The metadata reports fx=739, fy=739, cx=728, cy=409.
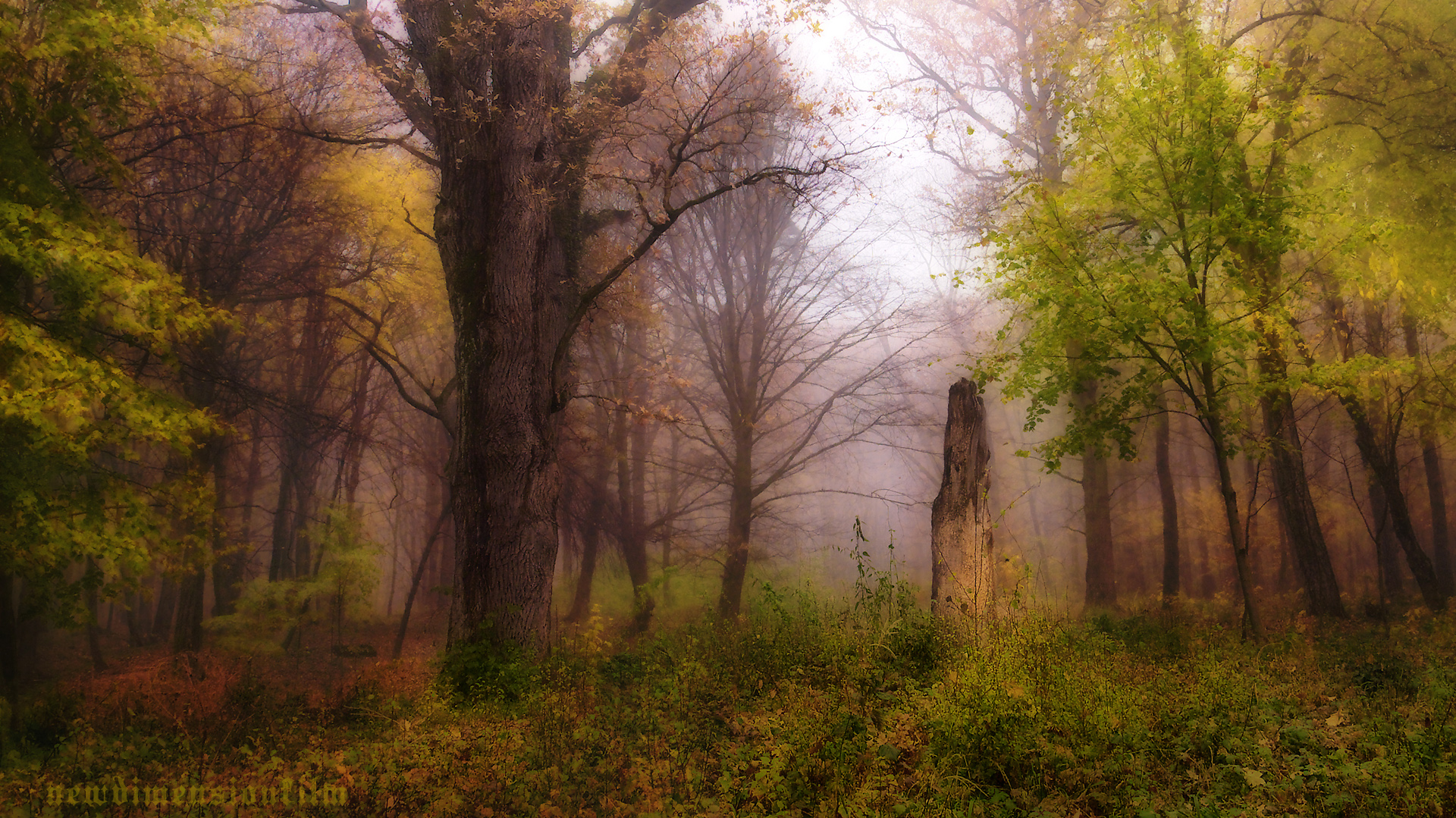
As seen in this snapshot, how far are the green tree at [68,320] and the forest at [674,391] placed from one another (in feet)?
0.20

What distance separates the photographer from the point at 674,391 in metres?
16.8

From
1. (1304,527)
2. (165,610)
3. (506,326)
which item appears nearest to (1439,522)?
(1304,527)

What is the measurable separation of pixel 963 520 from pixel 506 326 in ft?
17.6

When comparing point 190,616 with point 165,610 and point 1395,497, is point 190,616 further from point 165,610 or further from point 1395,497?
point 1395,497

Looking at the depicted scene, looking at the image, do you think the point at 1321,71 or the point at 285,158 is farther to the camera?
the point at 285,158

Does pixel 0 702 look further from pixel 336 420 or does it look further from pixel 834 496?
pixel 834 496

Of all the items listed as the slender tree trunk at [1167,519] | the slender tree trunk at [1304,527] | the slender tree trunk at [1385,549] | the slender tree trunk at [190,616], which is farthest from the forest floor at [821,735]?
the slender tree trunk at [1385,549]

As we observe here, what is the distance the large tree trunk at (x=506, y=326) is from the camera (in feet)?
25.3

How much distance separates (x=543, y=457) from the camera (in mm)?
8133

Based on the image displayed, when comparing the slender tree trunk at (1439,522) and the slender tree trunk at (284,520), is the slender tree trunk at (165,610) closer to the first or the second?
the slender tree trunk at (284,520)

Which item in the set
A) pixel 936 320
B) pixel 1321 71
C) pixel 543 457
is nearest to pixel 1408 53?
pixel 1321 71

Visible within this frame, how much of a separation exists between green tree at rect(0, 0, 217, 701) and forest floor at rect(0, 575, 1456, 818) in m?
1.92

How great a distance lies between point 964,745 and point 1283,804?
1.50 metres

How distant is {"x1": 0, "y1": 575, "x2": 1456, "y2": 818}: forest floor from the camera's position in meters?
3.93
